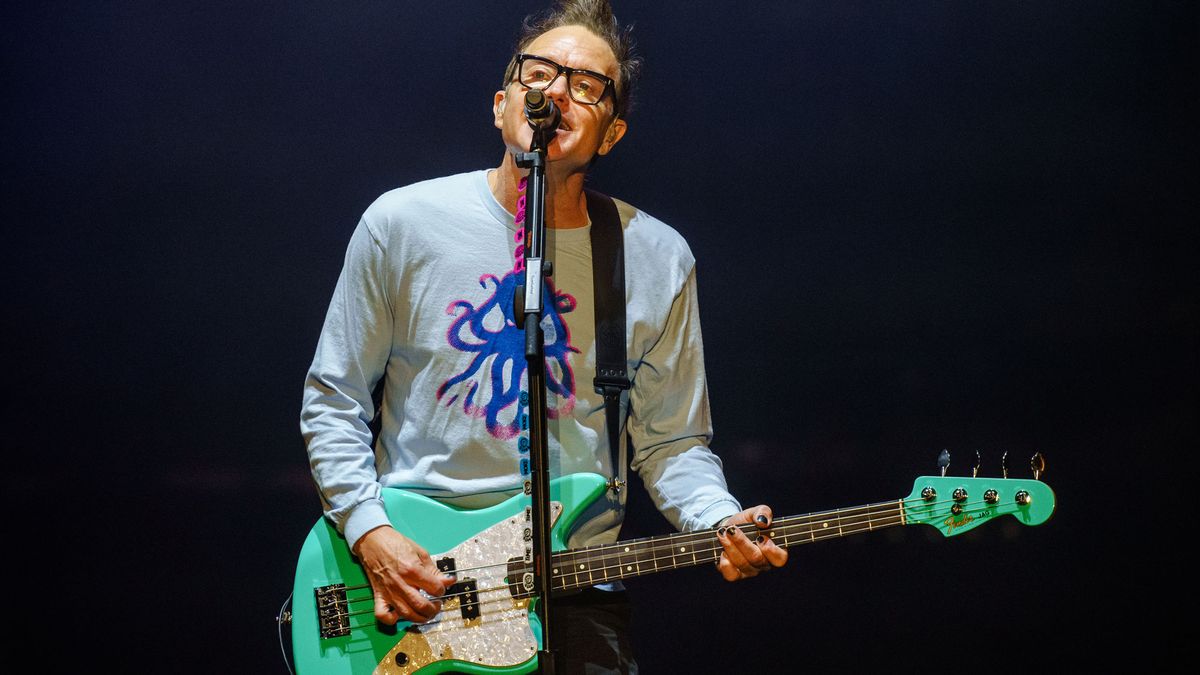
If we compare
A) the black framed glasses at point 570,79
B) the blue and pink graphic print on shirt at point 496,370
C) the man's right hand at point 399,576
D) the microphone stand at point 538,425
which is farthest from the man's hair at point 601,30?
the man's right hand at point 399,576

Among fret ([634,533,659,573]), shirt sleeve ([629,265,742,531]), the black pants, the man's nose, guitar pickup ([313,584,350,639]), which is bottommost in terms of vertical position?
the black pants

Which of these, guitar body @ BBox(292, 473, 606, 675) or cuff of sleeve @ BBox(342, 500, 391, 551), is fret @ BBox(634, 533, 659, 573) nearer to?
guitar body @ BBox(292, 473, 606, 675)

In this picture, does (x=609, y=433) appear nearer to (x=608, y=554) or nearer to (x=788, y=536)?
(x=608, y=554)

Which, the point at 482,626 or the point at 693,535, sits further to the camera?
the point at 693,535

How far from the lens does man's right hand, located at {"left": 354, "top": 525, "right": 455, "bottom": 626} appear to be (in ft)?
6.27

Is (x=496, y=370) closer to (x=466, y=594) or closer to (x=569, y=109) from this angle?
(x=466, y=594)

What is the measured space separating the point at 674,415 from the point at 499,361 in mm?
491

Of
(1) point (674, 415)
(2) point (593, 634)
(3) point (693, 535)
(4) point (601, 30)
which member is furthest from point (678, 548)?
(4) point (601, 30)

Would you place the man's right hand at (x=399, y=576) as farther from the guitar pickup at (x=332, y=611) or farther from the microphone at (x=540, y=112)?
the microphone at (x=540, y=112)

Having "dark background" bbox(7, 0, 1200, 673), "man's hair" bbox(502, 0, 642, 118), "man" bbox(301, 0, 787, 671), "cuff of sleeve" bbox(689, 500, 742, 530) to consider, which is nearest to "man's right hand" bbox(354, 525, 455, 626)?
"man" bbox(301, 0, 787, 671)

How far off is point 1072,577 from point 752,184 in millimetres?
1549

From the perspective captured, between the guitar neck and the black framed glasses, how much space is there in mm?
1002

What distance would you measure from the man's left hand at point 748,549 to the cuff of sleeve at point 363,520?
72 cm

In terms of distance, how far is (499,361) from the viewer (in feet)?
7.11
